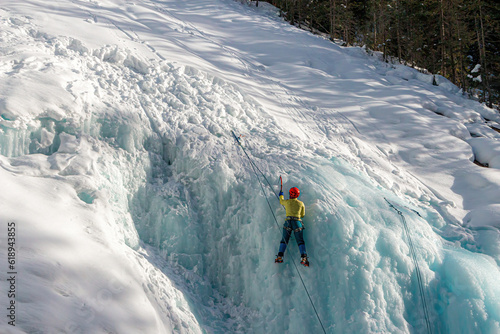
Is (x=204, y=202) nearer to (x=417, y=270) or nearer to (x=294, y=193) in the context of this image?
A: (x=294, y=193)

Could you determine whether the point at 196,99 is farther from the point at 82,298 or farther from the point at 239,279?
the point at 82,298

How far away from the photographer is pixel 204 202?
6293mm

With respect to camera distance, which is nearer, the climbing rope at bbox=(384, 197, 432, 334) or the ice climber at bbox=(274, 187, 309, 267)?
the climbing rope at bbox=(384, 197, 432, 334)

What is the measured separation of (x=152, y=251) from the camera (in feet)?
18.2

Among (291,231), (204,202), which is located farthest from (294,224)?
(204,202)

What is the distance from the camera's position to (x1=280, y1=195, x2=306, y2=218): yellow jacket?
554cm

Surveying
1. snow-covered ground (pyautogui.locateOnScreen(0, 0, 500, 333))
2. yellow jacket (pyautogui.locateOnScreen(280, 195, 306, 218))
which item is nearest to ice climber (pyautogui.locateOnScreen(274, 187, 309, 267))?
yellow jacket (pyautogui.locateOnScreen(280, 195, 306, 218))

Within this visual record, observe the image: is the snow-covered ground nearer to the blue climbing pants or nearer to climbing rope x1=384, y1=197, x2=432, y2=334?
climbing rope x1=384, y1=197, x2=432, y2=334

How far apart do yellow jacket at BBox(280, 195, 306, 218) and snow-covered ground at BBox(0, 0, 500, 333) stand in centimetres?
29

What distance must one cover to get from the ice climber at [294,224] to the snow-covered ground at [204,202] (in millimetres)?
Result: 244

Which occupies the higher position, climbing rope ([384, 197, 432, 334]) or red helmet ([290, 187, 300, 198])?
red helmet ([290, 187, 300, 198])

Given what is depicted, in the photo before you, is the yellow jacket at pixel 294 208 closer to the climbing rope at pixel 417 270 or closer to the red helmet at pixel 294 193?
the red helmet at pixel 294 193

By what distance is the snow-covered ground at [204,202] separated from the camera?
14.1ft

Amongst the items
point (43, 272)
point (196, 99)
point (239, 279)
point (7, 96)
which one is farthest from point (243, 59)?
point (43, 272)
